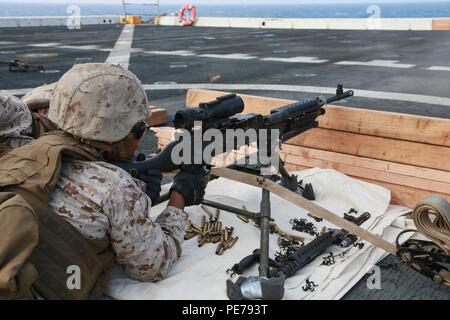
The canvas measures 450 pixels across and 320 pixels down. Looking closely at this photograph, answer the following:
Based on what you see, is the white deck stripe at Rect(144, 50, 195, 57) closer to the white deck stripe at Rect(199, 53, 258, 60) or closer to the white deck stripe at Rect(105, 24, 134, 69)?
the white deck stripe at Rect(199, 53, 258, 60)

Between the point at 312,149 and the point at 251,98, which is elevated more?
the point at 251,98

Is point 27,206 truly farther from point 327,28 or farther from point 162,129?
point 327,28

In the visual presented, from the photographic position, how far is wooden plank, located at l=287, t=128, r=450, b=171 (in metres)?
4.94

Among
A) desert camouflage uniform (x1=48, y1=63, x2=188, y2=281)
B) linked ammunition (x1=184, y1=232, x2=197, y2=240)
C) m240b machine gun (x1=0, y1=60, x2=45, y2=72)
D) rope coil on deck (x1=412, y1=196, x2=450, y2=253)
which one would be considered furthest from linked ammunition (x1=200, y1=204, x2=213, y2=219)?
m240b machine gun (x1=0, y1=60, x2=45, y2=72)

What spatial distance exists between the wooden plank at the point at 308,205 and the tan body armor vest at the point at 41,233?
1.39 metres

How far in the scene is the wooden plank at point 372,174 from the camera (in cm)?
495

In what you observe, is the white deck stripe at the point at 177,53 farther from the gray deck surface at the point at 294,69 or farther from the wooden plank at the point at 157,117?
the wooden plank at the point at 157,117

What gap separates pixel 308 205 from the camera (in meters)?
3.77

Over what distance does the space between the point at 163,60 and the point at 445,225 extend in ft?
47.9

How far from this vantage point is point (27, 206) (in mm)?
2531

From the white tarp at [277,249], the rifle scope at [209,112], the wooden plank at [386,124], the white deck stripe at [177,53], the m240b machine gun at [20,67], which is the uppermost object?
the white deck stripe at [177,53]

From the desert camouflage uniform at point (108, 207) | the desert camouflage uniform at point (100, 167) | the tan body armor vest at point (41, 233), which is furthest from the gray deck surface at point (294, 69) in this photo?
the tan body armor vest at point (41, 233)

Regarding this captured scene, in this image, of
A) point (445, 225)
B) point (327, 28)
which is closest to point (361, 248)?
point (445, 225)

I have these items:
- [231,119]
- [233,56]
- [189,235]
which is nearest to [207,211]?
[189,235]
